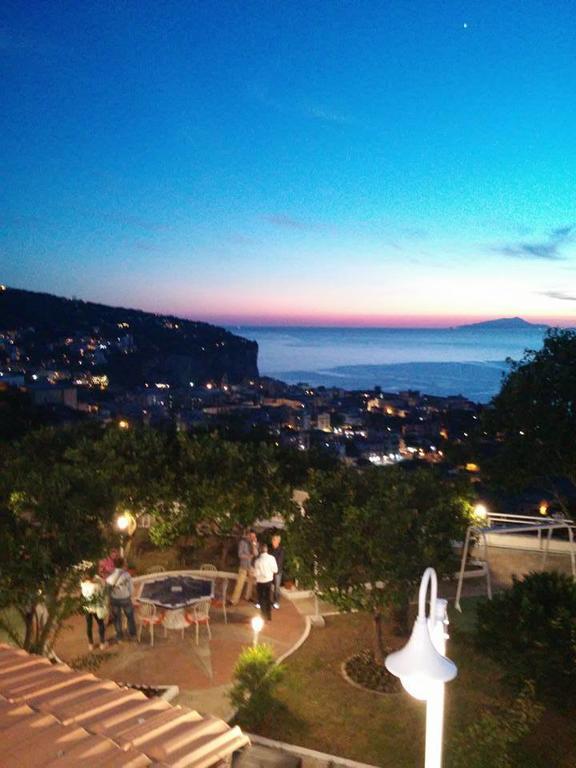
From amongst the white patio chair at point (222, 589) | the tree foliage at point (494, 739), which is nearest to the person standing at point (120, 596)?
the white patio chair at point (222, 589)

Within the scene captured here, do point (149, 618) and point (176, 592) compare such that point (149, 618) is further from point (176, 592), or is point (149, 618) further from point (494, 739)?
point (494, 739)

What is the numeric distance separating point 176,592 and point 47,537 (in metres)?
3.37

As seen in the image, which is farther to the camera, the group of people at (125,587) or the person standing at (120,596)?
the person standing at (120,596)

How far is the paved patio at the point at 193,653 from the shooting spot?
7859 mm

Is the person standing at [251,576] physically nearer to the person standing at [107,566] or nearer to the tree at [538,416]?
the person standing at [107,566]

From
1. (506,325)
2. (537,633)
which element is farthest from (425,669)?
(506,325)

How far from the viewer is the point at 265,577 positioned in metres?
10.0

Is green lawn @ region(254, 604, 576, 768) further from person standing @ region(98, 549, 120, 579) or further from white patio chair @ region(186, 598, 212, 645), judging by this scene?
person standing @ region(98, 549, 120, 579)

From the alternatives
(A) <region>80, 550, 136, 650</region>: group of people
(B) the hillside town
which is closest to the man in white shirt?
(A) <region>80, 550, 136, 650</region>: group of people

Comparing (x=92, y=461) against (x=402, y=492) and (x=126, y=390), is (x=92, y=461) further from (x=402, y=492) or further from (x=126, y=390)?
(x=126, y=390)

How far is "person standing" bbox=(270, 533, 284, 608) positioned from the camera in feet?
35.4

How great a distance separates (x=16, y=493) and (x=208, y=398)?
6072 cm

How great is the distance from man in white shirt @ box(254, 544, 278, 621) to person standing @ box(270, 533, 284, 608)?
540mm

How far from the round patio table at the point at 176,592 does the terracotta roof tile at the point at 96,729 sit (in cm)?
398
